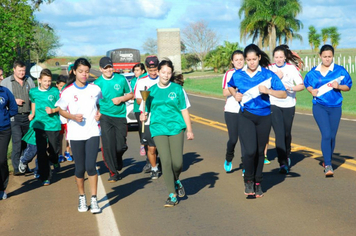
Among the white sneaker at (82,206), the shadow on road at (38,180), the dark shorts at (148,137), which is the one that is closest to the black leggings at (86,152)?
the white sneaker at (82,206)

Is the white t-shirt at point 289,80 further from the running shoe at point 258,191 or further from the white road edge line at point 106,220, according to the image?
the white road edge line at point 106,220

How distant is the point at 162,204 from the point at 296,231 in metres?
2.21

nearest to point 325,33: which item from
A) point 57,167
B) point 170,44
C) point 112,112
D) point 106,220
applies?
point 170,44

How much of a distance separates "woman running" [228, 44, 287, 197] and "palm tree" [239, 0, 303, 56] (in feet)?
175

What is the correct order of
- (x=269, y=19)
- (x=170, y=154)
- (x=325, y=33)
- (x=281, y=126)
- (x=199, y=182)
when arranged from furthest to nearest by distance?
(x=325, y=33) → (x=269, y=19) → (x=281, y=126) → (x=199, y=182) → (x=170, y=154)

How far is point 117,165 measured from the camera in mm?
9758

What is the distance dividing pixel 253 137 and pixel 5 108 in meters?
3.83

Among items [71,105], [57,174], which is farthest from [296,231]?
[57,174]

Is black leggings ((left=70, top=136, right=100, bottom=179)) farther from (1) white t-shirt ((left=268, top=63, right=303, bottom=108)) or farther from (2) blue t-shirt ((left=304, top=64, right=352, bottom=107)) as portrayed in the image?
(2) blue t-shirt ((left=304, top=64, right=352, bottom=107))

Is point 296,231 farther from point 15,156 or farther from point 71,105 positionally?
point 15,156

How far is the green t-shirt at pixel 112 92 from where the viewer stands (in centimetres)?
938

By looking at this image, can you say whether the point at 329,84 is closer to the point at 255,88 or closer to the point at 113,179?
the point at 255,88

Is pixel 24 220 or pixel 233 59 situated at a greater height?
pixel 233 59

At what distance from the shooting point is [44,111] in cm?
958
